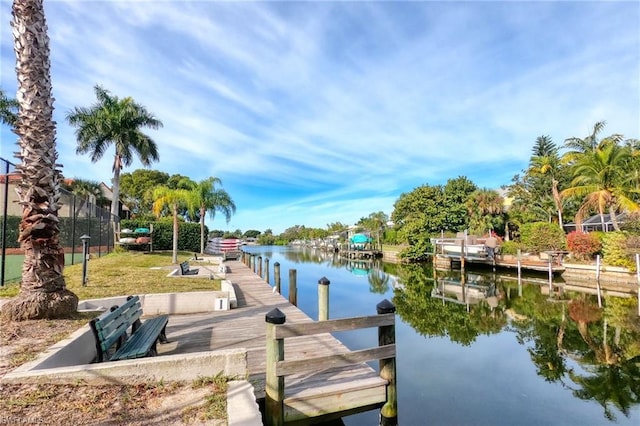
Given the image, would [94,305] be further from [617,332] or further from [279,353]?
[617,332]

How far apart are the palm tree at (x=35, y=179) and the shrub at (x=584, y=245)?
2341 cm

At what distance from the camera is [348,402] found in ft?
13.0

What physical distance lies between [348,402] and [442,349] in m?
5.49

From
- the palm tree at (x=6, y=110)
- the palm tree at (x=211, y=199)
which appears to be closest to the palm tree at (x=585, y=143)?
the palm tree at (x=211, y=199)

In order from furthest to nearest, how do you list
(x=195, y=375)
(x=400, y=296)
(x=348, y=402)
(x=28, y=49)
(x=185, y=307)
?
(x=400, y=296), (x=185, y=307), (x=28, y=49), (x=348, y=402), (x=195, y=375)

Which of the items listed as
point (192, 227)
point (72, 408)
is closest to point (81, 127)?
point (192, 227)

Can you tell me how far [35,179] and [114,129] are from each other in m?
21.5

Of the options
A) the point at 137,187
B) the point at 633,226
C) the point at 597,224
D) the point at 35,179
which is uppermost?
the point at 137,187

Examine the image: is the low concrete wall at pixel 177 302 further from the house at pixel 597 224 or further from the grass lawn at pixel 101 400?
the house at pixel 597 224

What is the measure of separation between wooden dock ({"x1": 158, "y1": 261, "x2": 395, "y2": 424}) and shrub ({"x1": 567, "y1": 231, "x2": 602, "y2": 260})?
1872cm

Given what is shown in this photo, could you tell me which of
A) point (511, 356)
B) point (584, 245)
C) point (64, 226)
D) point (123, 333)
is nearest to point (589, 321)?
point (511, 356)

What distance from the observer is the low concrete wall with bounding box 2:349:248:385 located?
3.18 metres

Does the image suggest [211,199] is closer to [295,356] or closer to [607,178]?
[295,356]

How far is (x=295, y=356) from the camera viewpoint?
517 centimetres
